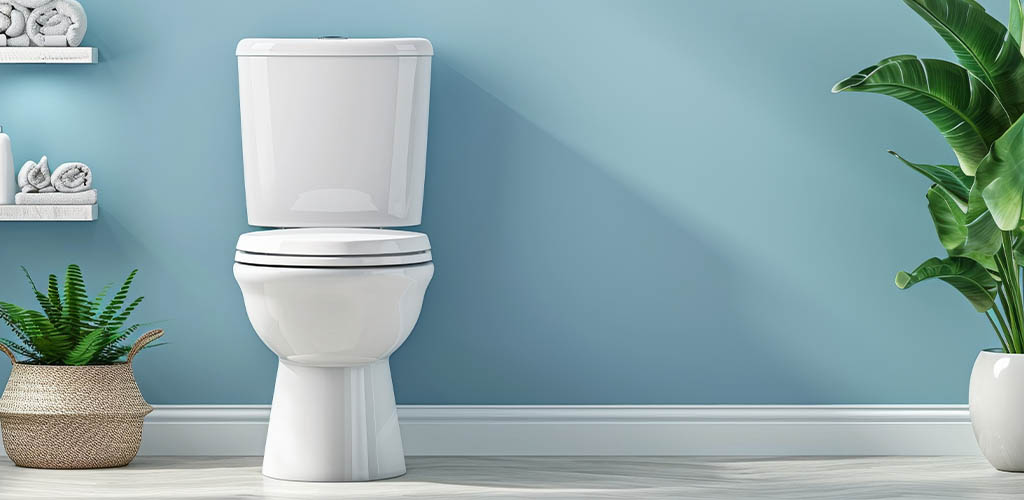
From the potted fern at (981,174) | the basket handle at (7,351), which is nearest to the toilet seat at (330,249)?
the basket handle at (7,351)

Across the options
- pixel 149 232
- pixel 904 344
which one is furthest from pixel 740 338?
pixel 149 232

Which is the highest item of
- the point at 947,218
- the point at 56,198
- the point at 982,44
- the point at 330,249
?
the point at 982,44

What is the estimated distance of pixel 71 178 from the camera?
8.50 ft

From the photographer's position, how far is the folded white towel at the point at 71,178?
2582 mm

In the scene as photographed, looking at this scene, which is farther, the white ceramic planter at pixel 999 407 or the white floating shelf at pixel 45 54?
the white floating shelf at pixel 45 54

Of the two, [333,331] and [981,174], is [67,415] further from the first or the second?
[981,174]

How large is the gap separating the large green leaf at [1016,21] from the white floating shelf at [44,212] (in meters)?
1.94

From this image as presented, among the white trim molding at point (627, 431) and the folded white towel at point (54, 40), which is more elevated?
the folded white towel at point (54, 40)

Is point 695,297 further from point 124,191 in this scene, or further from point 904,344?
point 124,191

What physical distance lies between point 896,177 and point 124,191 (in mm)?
1715

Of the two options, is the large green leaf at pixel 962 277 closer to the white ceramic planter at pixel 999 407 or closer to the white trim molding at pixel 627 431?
the white ceramic planter at pixel 999 407

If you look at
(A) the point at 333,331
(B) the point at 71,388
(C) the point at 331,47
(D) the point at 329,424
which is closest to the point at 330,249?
(A) the point at 333,331

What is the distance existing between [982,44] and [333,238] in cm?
128

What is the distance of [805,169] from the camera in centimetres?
269
